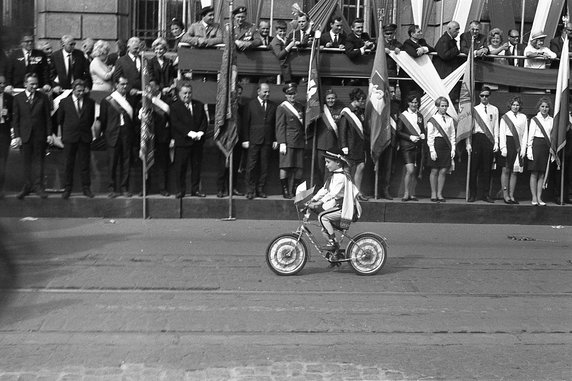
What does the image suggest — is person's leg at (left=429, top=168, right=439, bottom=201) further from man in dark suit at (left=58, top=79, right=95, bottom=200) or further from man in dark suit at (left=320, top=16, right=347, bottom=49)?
man in dark suit at (left=58, top=79, right=95, bottom=200)

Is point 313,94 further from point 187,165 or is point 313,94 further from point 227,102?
point 187,165

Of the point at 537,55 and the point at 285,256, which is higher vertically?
the point at 537,55

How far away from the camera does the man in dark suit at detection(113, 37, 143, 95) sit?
578 inches

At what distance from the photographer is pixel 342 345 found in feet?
21.7

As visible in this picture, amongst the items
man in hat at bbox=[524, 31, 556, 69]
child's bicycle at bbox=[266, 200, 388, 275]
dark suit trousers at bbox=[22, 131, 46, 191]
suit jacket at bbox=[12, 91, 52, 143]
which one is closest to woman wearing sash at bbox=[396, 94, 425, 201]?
man in hat at bbox=[524, 31, 556, 69]

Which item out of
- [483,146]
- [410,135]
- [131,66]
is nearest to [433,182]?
[410,135]

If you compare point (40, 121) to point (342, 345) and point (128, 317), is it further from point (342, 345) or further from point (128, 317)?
point (342, 345)

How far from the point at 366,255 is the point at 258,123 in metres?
5.52

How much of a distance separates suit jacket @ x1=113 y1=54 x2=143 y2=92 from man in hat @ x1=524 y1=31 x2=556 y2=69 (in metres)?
7.03

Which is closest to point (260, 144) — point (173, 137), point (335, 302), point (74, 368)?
point (173, 137)

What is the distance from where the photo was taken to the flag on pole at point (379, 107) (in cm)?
1473

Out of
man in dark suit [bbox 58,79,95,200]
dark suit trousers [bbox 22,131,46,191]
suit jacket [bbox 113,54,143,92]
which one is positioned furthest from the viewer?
suit jacket [bbox 113,54,143,92]

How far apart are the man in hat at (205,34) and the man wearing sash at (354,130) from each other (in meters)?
2.58

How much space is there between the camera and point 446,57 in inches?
606
